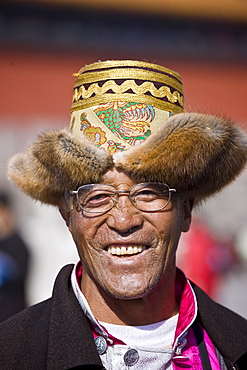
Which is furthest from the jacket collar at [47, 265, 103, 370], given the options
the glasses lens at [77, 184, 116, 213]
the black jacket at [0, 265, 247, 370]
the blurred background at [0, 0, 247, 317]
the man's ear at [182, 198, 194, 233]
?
the blurred background at [0, 0, 247, 317]

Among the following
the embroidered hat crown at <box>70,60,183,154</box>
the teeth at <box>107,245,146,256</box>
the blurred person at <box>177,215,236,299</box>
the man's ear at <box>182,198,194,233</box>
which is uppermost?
the embroidered hat crown at <box>70,60,183,154</box>

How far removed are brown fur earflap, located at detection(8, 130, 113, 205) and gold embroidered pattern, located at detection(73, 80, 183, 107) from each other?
238 millimetres

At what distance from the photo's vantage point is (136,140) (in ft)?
8.79

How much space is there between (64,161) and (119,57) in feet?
23.5

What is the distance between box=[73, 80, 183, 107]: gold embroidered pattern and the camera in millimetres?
2723

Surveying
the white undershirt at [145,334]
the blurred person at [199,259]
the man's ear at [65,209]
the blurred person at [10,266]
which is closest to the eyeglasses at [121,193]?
the man's ear at [65,209]

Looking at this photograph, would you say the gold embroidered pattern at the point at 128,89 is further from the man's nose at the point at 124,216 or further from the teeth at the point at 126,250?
the teeth at the point at 126,250

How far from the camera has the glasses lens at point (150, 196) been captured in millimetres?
2643

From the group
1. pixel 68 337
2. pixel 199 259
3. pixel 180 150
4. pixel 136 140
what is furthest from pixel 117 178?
pixel 199 259

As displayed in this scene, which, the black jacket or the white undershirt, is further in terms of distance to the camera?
the white undershirt

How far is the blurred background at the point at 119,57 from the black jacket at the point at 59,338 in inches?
225

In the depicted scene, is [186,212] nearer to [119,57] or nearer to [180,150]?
[180,150]

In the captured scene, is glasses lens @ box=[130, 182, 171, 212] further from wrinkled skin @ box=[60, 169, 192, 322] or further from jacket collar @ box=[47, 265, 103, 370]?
jacket collar @ box=[47, 265, 103, 370]

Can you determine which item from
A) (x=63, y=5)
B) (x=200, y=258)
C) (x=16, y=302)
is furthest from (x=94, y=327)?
(x=63, y=5)
